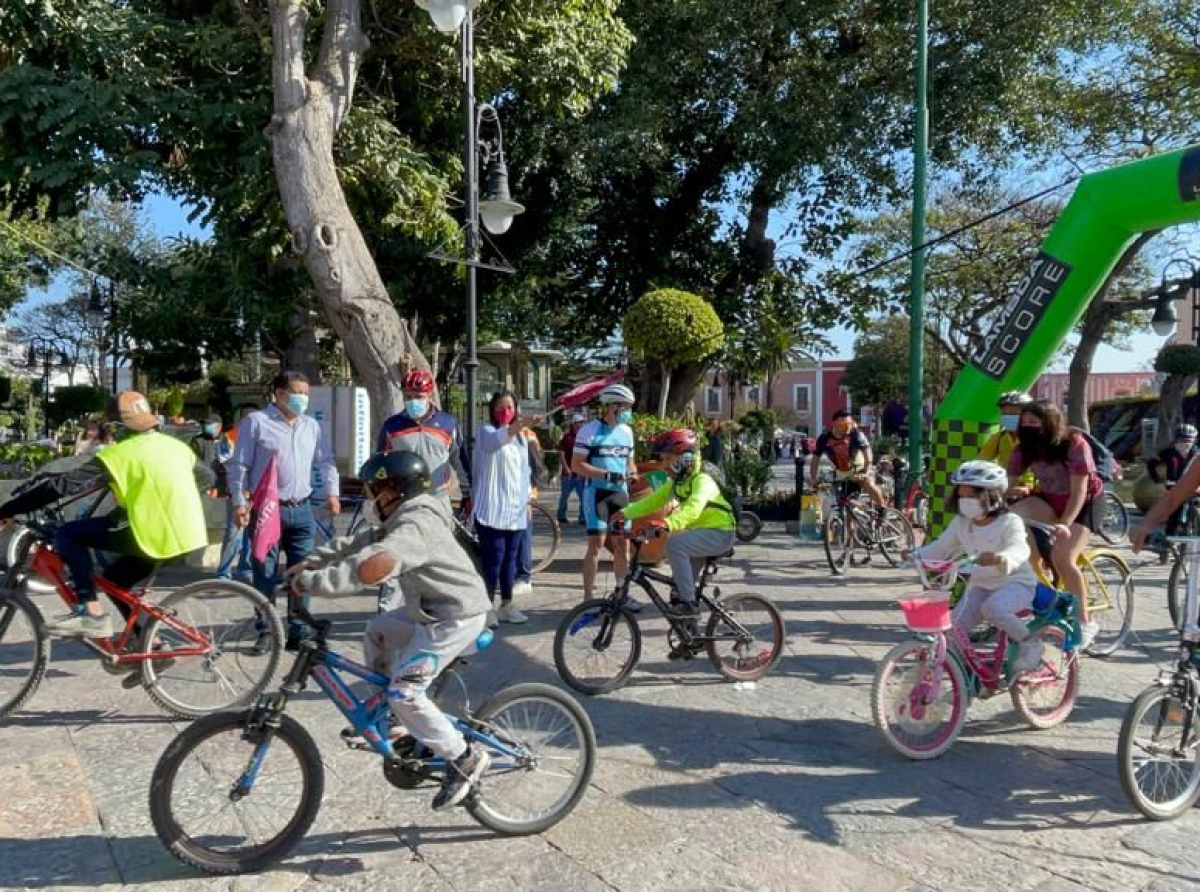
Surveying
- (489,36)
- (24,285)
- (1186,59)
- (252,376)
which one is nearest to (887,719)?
(489,36)

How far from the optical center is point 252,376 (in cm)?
3944

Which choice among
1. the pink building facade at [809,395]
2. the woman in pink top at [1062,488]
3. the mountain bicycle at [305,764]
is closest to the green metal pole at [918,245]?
the woman in pink top at [1062,488]

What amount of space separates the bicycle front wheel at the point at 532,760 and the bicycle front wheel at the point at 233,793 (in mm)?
648

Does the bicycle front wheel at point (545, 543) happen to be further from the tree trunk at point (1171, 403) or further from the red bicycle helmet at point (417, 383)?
the tree trunk at point (1171, 403)

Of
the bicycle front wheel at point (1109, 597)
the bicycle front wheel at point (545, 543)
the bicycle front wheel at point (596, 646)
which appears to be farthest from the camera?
the bicycle front wheel at point (545, 543)

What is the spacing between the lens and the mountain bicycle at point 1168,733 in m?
3.86

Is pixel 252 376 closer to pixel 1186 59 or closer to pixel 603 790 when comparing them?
pixel 1186 59

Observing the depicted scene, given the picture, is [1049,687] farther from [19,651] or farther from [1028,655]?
[19,651]

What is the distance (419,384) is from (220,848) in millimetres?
3966

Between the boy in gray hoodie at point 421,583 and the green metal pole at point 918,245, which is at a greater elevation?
the green metal pole at point 918,245

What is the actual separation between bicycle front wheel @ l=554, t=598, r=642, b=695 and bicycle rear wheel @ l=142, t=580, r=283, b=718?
5.18 feet

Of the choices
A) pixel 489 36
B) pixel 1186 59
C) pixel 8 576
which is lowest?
pixel 8 576

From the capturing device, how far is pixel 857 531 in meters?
10.1

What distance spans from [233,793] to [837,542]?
7.59 m
